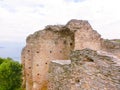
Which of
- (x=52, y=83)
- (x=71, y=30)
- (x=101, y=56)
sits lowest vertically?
(x=52, y=83)

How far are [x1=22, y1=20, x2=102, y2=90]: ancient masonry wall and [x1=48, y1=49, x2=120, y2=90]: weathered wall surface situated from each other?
11.0 meters

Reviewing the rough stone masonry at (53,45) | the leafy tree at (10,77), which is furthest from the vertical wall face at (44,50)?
the leafy tree at (10,77)

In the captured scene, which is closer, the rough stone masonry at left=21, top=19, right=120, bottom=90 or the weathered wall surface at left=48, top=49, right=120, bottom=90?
the weathered wall surface at left=48, top=49, right=120, bottom=90

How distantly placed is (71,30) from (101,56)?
530 inches

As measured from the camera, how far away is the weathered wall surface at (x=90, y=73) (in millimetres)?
8680

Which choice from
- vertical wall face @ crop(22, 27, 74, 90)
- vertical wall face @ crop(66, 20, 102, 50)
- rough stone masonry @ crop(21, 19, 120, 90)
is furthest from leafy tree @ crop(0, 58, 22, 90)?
vertical wall face @ crop(66, 20, 102, 50)

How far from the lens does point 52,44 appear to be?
2377cm

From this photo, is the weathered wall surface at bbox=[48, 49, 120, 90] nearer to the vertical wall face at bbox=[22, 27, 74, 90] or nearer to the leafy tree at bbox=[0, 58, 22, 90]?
the vertical wall face at bbox=[22, 27, 74, 90]

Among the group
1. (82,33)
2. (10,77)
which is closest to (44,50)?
(82,33)

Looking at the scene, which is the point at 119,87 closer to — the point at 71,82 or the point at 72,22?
the point at 71,82

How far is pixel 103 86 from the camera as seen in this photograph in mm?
8914

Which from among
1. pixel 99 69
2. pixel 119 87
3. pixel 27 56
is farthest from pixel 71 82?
pixel 27 56

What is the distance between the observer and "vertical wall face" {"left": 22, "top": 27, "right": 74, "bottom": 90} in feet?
76.3

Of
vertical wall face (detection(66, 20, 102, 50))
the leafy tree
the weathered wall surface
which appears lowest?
the leafy tree
